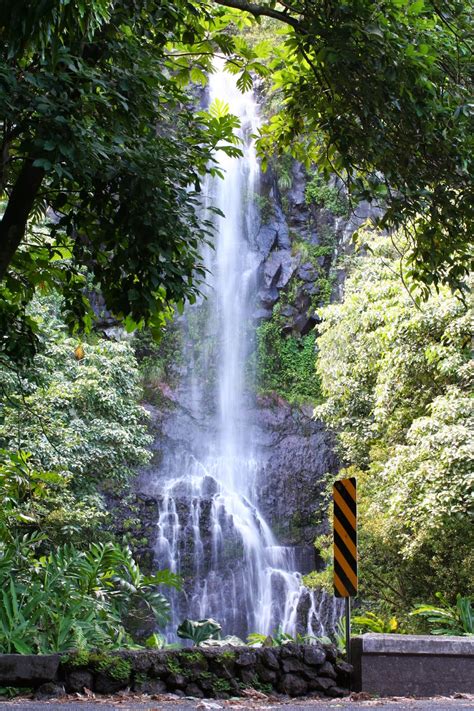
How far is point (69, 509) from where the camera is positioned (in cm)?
1658

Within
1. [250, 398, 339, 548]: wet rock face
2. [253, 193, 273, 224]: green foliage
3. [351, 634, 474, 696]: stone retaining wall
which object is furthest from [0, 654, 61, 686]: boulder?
[253, 193, 273, 224]: green foliage

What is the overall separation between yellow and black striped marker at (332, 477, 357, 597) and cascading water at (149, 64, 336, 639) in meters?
12.7

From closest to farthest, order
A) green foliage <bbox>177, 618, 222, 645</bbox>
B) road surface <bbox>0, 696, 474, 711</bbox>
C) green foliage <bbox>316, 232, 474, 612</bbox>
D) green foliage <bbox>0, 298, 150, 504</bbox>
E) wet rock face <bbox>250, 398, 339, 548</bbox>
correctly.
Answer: road surface <bbox>0, 696, 474, 711</bbox> → green foliage <bbox>177, 618, 222, 645</bbox> → green foliage <bbox>316, 232, 474, 612</bbox> → green foliage <bbox>0, 298, 150, 504</bbox> → wet rock face <bbox>250, 398, 339, 548</bbox>

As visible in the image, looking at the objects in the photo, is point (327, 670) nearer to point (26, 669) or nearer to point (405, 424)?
point (26, 669)

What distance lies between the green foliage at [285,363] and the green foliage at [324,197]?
13.5 ft

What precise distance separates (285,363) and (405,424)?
45.1 feet

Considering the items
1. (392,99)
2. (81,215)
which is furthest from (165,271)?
(392,99)

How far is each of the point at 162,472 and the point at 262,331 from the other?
273 inches

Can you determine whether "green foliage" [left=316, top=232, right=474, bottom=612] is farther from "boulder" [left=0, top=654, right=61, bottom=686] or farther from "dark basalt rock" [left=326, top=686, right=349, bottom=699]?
"boulder" [left=0, top=654, right=61, bottom=686]

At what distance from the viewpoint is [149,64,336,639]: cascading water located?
22406 millimetres

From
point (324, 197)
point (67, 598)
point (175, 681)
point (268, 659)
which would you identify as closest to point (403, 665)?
point (268, 659)

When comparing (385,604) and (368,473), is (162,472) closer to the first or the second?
(368,473)

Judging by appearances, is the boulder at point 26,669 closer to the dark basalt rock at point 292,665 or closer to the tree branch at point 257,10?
the dark basalt rock at point 292,665

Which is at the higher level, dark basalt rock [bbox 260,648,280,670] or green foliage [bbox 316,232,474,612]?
green foliage [bbox 316,232,474,612]
